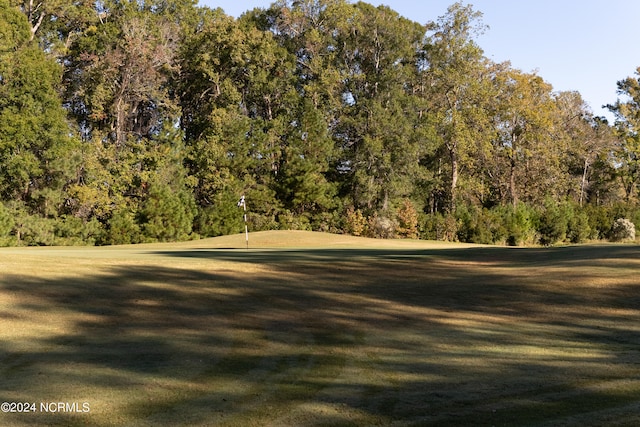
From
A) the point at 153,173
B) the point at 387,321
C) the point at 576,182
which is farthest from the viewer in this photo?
the point at 576,182

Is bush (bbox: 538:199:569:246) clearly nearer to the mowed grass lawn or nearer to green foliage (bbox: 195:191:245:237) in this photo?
green foliage (bbox: 195:191:245:237)

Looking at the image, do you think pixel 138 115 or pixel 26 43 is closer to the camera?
pixel 26 43

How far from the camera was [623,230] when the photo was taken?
51906mm

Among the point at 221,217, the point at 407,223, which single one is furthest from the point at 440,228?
the point at 221,217

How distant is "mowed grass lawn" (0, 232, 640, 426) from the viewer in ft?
21.1

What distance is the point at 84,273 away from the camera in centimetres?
1608

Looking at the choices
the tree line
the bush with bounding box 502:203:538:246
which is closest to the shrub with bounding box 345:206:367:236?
the tree line

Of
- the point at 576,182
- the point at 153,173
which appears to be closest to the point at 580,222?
the point at 576,182

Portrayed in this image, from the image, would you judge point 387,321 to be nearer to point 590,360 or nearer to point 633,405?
point 590,360

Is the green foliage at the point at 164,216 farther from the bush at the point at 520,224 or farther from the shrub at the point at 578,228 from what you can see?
the shrub at the point at 578,228

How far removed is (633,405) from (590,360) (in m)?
2.32

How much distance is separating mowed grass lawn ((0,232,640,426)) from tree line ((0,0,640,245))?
27656mm

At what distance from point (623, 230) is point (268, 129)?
3085 cm

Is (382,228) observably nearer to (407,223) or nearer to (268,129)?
(407,223)
